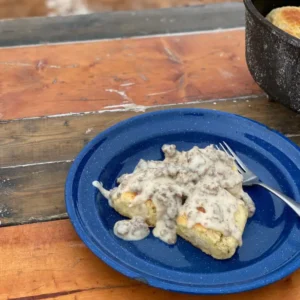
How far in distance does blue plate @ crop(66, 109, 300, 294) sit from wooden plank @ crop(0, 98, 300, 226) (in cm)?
10

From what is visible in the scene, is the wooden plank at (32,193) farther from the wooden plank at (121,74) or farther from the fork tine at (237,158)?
the fork tine at (237,158)

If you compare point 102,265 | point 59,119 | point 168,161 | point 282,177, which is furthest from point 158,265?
point 59,119

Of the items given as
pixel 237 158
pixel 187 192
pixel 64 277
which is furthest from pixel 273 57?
pixel 64 277

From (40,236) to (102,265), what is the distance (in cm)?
14

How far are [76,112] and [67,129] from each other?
0.07 metres

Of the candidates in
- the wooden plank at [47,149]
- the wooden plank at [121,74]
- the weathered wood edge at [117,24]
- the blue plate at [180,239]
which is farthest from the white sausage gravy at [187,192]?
the weathered wood edge at [117,24]

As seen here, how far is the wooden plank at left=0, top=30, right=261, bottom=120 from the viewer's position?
1.29 meters

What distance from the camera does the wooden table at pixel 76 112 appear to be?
88 cm

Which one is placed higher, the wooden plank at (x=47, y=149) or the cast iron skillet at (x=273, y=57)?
the cast iron skillet at (x=273, y=57)

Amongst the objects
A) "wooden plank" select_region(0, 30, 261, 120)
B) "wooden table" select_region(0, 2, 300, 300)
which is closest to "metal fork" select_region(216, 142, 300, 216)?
"wooden table" select_region(0, 2, 300, 300)

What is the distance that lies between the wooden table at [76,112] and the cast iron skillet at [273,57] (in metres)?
0.12

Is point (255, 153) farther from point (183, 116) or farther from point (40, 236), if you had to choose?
point (40, 236)

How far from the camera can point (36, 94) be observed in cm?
130

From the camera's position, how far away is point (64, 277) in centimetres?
88
